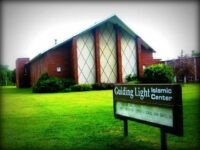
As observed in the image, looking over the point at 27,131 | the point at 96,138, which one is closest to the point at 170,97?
the point at 96,138

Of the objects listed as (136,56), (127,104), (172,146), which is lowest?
(172,146)

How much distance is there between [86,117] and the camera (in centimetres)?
1095

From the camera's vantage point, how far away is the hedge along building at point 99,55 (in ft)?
114

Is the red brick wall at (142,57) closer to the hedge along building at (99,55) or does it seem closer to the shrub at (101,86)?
the hedge along building at (99,55)

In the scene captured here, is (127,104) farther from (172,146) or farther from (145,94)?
(172,146)

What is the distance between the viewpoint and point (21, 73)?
58.6 m

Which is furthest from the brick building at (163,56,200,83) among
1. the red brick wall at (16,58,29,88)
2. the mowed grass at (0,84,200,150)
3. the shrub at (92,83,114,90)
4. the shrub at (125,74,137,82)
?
the mowed grass at (0,84,200,150)

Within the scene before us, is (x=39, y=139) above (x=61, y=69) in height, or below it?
below

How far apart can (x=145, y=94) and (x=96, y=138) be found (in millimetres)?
Answer: 1820

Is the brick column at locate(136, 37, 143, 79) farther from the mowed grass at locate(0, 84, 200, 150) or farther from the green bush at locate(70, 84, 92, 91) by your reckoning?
the mowed grass at locate(0, 84, 200, 150)

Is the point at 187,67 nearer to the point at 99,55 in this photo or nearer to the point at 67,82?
the point at 99,55

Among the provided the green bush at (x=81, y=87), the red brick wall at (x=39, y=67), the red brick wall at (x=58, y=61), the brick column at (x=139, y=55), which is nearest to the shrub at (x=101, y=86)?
the green bush at (x=81, y=87)

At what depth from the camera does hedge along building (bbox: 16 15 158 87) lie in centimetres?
3481

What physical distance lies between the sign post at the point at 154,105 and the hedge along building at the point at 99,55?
85.9 ft
